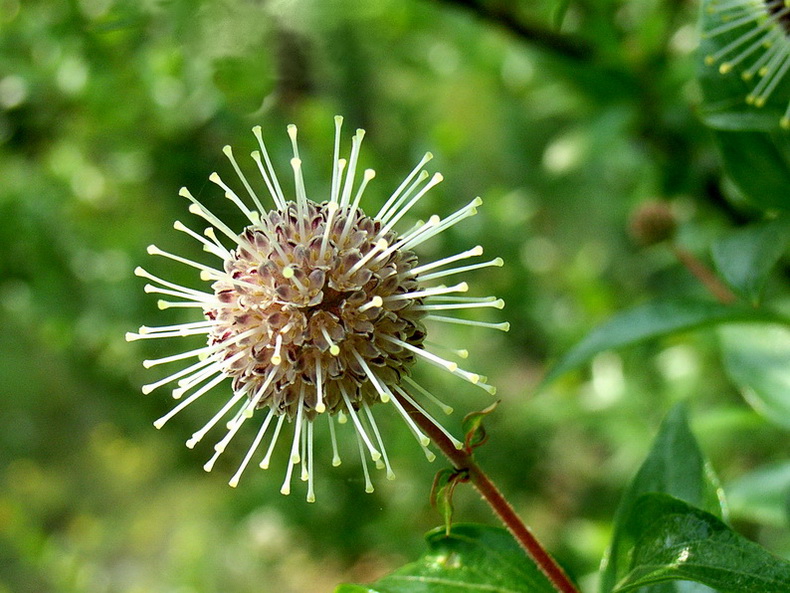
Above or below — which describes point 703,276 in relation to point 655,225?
below

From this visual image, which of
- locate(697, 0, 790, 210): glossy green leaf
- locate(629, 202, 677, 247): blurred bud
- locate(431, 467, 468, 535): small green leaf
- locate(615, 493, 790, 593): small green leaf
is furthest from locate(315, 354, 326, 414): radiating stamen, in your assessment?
locate(629, 202, 677, 247): blurred bud

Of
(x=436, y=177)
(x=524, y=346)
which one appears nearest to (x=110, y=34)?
(x=436, y=177)

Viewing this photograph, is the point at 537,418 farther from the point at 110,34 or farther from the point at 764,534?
the point at 110,34

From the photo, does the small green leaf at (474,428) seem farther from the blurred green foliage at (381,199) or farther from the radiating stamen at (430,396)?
the blurred green foliage at (381,199)

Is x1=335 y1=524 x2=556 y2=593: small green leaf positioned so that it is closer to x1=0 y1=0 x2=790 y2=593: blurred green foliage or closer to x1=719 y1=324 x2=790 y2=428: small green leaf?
x1=0 y1=0 x2=790 y2=593: blurred green foliage

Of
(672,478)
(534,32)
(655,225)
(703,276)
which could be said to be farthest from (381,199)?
(672,478)

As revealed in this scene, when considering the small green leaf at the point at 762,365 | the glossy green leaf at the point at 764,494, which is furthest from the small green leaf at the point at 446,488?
the glossy green leaf at the point at 764,494

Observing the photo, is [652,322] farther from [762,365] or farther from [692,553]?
[692,553]
